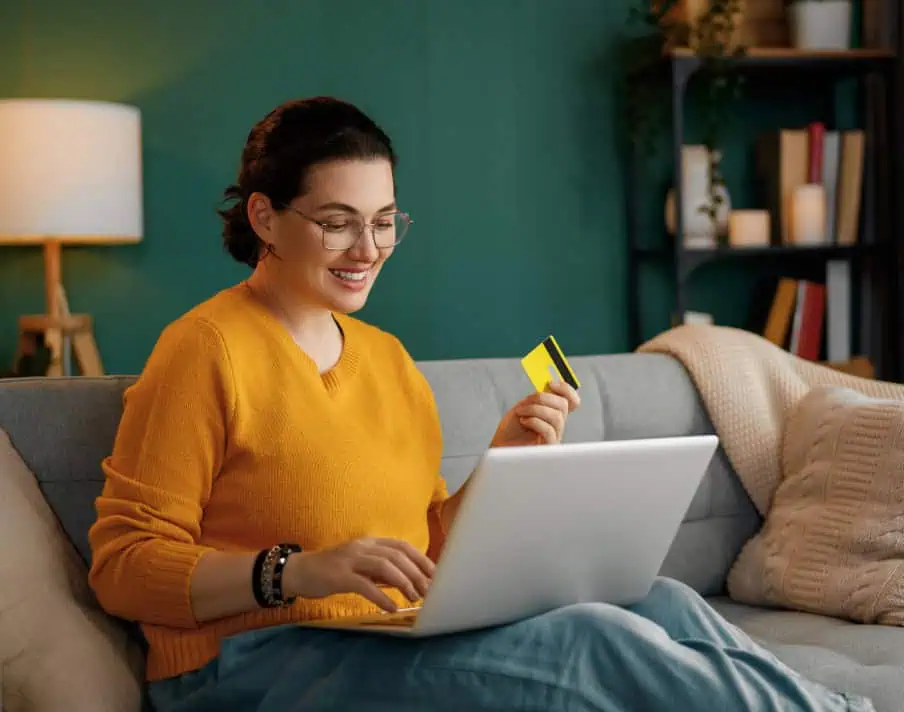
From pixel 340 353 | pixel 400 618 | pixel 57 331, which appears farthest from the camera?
pixel 57 331

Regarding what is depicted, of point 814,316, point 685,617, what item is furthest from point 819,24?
point 685,617

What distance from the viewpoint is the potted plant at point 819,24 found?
143 inches

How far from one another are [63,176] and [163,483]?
163 centimetres

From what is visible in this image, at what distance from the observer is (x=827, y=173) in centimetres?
369

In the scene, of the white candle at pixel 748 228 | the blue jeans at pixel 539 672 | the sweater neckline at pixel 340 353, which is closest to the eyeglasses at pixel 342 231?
the sweater neckline at pixel 340 353

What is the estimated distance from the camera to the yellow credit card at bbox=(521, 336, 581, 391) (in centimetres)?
165

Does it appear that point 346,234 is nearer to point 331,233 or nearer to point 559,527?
point 331,233

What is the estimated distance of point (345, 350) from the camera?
181 centimetres

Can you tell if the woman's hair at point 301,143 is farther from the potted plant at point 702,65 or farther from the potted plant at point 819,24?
the potted plant at point 819,24

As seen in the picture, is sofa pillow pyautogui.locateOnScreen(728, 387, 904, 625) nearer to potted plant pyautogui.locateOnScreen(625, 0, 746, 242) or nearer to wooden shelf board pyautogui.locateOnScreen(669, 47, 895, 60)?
potted plant pyautogui.locateOnScreen(625, 0, 746, 242)

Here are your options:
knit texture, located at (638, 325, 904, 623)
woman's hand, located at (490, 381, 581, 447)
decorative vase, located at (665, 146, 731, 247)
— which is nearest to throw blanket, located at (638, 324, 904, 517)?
knit texture, located at (638, 325, 904, 623)

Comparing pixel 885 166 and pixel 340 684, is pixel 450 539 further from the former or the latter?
pixel 885 166

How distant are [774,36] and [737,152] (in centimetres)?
33

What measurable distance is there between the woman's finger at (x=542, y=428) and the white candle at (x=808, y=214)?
2.07m
